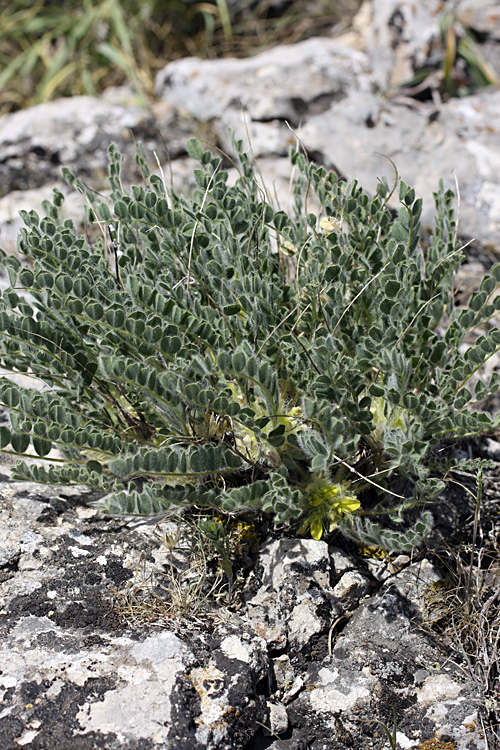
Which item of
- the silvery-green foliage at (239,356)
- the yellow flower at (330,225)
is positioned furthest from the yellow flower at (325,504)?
the yellow flower at (330,225)

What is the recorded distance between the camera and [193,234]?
6.93 feet

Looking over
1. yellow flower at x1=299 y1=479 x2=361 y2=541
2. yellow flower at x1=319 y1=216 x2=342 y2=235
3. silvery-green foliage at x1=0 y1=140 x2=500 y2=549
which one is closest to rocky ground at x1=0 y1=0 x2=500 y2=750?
yellow flower at x1=299 y1=479 x2=361 y2=541

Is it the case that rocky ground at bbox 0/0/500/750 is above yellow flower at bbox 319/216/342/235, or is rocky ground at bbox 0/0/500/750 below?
below

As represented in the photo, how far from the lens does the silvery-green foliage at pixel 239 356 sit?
1.97 meters

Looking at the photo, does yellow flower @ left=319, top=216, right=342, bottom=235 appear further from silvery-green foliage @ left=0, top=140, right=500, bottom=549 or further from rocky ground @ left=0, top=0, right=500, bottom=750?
rocky ground @ left=0, top=0, right=500, bottom=750

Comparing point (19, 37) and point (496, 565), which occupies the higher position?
point (19, 37)

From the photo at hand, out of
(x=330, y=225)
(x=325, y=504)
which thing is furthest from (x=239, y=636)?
(x=330, y=225)

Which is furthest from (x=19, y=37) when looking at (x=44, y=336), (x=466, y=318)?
(x=466, y=318)

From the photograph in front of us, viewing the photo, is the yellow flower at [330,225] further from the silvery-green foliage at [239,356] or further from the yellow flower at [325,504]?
the yellow flower at [325,504]

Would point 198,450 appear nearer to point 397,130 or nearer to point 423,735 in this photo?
point 423,735

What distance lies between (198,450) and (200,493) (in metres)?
0.14

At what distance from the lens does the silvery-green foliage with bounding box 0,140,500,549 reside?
197cm

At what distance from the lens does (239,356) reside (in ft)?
6.14

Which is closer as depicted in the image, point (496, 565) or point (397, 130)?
point (496, 565)
